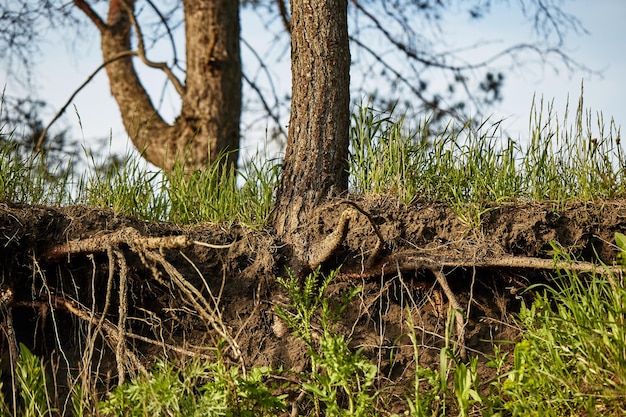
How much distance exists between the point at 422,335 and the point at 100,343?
4.86ft

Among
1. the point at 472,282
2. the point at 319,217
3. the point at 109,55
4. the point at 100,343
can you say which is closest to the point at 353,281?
the point at 319,217

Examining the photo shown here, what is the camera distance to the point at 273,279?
10.4ft

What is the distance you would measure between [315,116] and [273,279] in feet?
2.75

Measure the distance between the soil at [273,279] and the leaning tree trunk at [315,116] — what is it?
0.13 meters

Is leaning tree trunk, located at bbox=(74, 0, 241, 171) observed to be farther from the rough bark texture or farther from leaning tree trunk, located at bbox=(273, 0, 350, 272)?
leaning tree trunk, located at bbox=(273, 0, 350, 272)

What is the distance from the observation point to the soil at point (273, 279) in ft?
10.1

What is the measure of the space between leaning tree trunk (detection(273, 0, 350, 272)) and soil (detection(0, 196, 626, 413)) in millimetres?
125

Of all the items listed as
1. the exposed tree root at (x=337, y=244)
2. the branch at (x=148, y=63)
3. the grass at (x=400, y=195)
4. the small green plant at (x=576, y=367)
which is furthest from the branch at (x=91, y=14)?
the small green plant at (x=576, y=367)

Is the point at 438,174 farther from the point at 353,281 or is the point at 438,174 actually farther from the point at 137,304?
the point at 137,304

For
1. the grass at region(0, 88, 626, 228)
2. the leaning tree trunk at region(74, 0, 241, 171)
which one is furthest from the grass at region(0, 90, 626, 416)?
the leaning tree trunk at region(74, 0, 241, 171)

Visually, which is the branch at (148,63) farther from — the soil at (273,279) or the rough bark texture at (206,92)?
the soil at (273,279)

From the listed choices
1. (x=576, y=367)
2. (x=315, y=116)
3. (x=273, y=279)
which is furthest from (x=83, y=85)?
(x=576, y=367)

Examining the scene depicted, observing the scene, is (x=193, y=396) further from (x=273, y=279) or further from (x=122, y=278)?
(x=273, y=279)

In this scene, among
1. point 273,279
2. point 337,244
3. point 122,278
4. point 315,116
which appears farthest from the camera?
point 315,116
